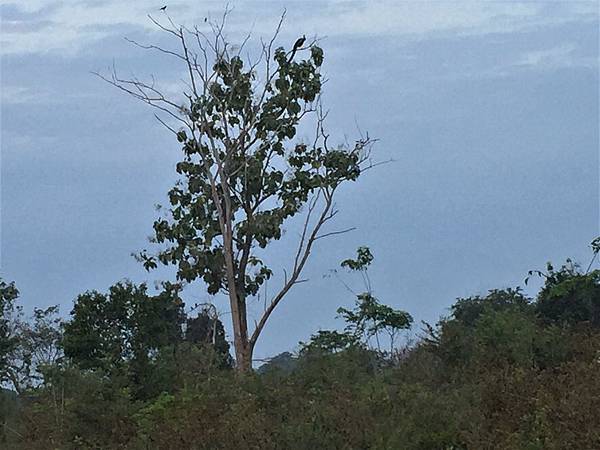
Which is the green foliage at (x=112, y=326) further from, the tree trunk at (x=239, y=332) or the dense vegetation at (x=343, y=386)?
the tree trunk at (x=239, y=332)

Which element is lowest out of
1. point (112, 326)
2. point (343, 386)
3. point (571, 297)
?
point (343, 386)

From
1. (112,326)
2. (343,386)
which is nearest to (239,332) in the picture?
(112,326)

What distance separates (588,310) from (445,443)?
11.7 m

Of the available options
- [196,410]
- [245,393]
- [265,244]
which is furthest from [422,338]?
[265,244]

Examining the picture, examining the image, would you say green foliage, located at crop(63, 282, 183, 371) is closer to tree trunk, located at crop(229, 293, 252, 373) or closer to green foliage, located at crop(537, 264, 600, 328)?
tree trunk, located at crop(229, 293, 252, 373)

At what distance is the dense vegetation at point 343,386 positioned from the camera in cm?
1103

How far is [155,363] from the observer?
20297 mm

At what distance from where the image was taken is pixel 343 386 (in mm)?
14594

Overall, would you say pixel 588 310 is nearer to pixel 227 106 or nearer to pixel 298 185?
pixel 298 185

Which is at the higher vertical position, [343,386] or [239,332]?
[239,332]

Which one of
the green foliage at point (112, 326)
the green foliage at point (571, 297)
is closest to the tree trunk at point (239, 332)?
the green foliage at point (112, 326)

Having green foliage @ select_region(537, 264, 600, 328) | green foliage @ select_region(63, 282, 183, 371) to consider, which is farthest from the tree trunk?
green foliage @ select_region(537, 264, 600, 328)

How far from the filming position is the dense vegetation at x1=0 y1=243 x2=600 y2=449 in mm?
11031

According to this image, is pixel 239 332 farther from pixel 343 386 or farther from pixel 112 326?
pixel 343 386
